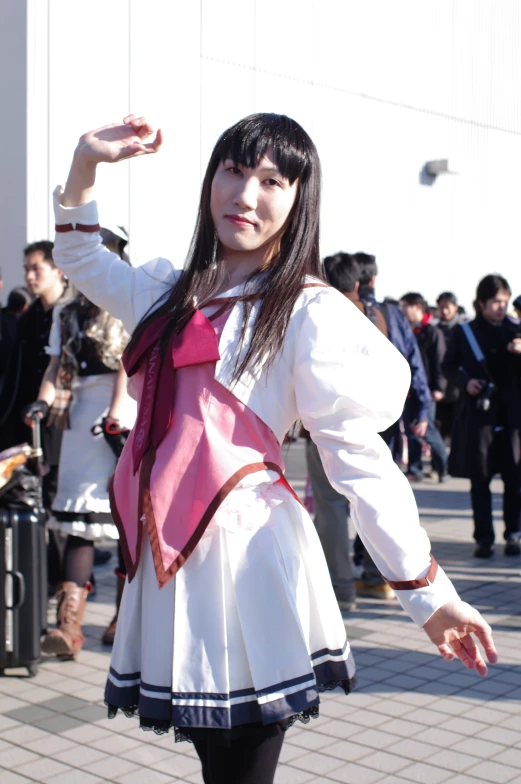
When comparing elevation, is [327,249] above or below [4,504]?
above

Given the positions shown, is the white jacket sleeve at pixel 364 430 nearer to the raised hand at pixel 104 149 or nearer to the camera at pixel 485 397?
the raised hand at pixel 104 149

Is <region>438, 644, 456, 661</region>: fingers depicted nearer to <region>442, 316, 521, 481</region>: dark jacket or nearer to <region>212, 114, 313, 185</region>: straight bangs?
<region>212, 114, 313, 185</region>: straight bangs

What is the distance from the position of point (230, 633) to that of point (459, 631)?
41 cm

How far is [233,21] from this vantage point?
12.9 metres

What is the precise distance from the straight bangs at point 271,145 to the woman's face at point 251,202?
1 centimetres

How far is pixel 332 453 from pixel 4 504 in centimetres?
283

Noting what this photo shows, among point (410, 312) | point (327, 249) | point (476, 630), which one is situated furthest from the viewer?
point (327, 249)

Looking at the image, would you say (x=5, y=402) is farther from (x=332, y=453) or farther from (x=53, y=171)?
(x=53, y=171)

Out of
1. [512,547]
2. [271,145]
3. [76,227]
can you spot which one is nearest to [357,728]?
[76,227]

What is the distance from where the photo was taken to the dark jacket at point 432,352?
10.0 m

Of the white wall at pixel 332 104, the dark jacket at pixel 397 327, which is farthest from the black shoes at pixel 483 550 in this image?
the white wall at pixel 332 104

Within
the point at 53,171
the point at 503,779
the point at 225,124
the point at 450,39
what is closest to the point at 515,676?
the point at 503,779

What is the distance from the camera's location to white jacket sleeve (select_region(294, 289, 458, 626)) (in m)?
1.70

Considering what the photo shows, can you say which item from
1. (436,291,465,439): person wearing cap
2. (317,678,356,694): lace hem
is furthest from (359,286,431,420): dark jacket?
(436,291,465,439): person wearing cap
